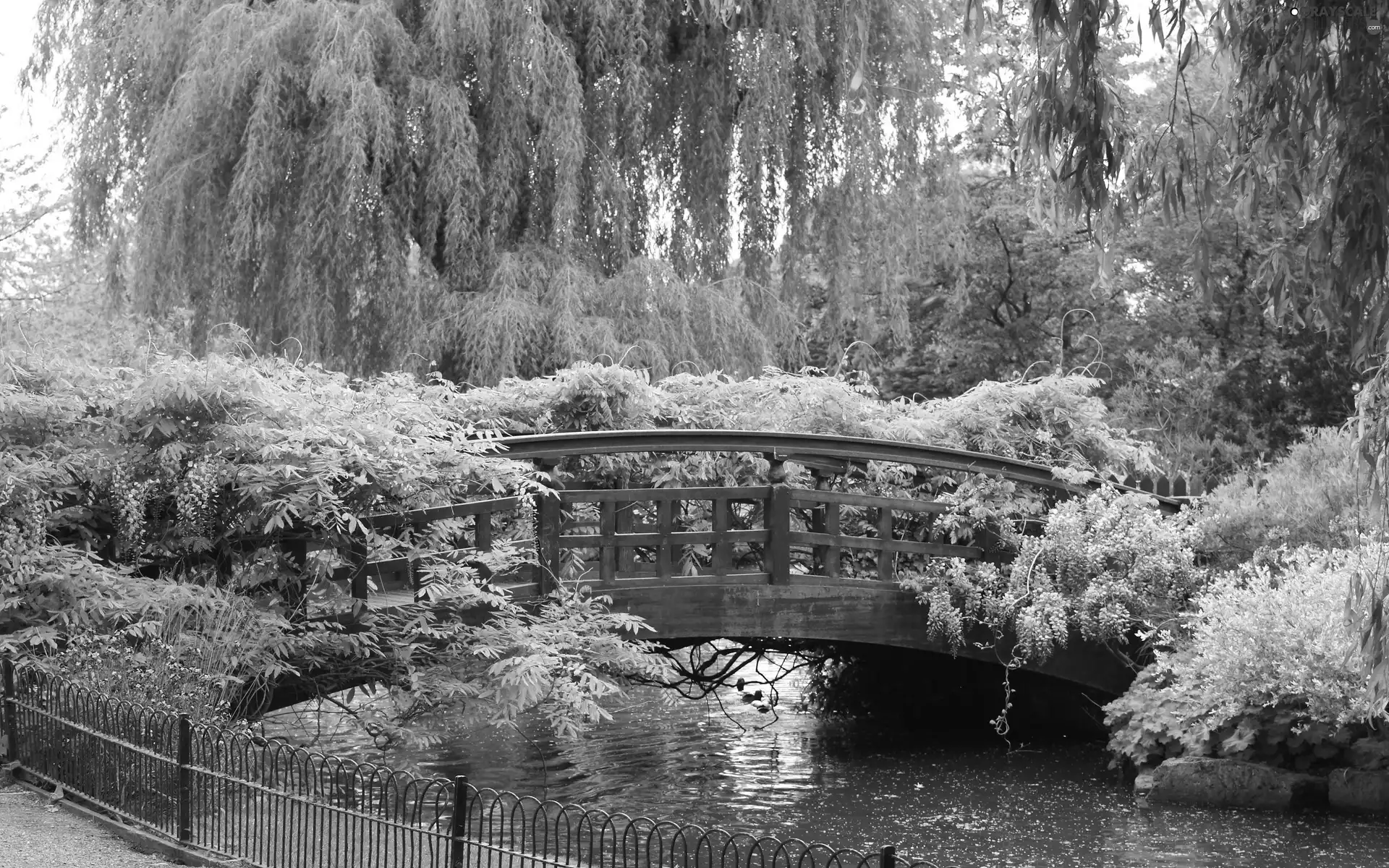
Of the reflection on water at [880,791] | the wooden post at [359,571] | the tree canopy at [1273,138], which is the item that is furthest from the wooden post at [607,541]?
the tree canopy at [1273,138]

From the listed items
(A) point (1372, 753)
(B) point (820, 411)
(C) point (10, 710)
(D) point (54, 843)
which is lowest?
(A) point (1372, 753)

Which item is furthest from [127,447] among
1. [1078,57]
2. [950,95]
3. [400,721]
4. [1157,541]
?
[950,95]

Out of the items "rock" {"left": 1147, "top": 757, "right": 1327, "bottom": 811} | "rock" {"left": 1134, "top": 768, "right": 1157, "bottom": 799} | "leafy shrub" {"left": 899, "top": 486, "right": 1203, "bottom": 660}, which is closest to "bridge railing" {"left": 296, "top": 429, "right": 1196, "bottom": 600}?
Answer: "leafy shrub" {"left": 899, "top": 486, "right": 1203, "bottom": 660}

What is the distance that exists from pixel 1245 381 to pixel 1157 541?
488 inches

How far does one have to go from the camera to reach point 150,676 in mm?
7469

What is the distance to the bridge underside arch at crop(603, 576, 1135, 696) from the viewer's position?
1043 cm

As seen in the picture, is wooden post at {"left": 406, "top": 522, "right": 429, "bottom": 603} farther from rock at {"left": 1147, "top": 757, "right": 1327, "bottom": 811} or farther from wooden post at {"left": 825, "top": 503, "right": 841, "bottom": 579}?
rock at {"left": 1147, "top": 757, "right": 1327, "bottom": 811}

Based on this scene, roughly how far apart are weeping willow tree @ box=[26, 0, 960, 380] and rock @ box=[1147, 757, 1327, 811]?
6699 millimetres

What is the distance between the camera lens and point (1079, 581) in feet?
36.0

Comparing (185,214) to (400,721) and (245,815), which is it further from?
(245,815)

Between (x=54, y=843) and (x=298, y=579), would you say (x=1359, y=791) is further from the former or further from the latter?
(x=54, y=843)

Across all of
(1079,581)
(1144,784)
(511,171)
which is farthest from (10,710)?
(511,171)

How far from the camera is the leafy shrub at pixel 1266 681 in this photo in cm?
903

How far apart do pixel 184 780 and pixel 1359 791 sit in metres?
7.01
